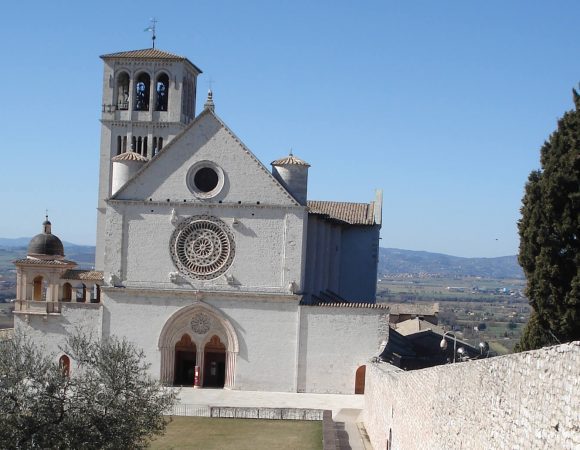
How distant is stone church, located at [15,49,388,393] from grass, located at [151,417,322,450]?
25.3 ft

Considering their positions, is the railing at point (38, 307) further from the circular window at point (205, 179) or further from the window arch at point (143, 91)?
the window arch at point (143, 91)

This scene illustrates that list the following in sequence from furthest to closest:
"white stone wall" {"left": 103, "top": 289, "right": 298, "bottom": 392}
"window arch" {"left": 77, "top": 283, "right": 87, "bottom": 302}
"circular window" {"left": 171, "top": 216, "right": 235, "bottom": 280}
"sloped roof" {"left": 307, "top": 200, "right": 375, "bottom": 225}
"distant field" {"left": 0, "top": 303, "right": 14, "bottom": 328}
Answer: "distant field" {"left": 0, "top": 303, "right": 14, "bottom": 328}
"sloped roof" {"left": 307, "top": 200, "right": 375, "bottom": 225}
"window arch" {"left": 77, "top": 283, "right": 87, "bottom": 302}
"circular window" {"left": 171, "top": 216, "right": 235, "bottom": 280}
"white stone wall" {"left": 103, "top": 289, "right": 298, "bottom": 392}

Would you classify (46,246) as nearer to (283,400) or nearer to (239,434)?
(283,400)

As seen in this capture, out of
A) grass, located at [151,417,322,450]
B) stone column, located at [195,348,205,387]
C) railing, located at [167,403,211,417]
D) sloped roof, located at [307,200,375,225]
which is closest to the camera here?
grass, located at [151,417,322,450]

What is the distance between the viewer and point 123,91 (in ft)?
204

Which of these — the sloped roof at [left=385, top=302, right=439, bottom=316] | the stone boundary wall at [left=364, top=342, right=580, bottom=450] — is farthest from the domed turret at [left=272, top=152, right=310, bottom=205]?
the sloped roof at [left=385, top=302, right=439, bottom=316]

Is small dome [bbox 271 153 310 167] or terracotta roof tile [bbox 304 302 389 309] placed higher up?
small dome [bbox 271 153 310 167]

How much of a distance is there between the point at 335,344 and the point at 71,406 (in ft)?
80.9

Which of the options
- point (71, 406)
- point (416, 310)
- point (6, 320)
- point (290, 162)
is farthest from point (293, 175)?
point (6, 320)

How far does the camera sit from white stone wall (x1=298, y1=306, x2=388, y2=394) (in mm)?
50875

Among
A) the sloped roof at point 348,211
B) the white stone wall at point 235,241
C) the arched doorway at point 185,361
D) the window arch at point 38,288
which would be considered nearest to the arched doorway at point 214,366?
the arched doorway at point 185,361

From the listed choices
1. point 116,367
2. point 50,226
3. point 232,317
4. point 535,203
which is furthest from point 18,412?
point 50,226

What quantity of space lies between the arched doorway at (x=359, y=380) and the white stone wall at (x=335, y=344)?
0.17 meters

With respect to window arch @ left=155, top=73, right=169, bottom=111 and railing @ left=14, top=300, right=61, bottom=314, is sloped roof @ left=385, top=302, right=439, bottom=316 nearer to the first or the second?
window arch @ left=155, top=73, right=169, bottom=111
